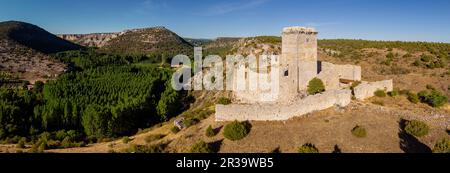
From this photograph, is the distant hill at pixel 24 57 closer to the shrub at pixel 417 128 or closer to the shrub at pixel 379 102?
the shrub at pixel 379 102

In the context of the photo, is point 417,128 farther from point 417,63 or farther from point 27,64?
point 27,64

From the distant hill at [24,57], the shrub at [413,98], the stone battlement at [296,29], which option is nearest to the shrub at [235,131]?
the stone battlement at [296,29]

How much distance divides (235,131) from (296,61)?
8.28 metres

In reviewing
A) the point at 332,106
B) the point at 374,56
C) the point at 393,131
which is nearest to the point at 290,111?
the point at 332,106

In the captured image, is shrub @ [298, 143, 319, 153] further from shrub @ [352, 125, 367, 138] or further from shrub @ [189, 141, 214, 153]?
shrub @ [189, 141, 214, 153]

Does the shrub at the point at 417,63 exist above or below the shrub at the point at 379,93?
above

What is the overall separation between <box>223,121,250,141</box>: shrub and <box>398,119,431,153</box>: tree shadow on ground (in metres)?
8.34

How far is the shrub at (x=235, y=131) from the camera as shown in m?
21.3

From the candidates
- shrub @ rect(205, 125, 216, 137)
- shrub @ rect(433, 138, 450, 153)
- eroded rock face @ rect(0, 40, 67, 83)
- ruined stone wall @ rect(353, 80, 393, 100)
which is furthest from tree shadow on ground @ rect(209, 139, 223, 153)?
eroded rock face @ rect(0, 40, 67, 83)

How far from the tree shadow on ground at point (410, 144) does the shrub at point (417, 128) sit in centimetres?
26

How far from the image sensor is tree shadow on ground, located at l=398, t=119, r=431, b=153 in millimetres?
19547

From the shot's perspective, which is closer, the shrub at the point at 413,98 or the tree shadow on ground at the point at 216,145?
the tree shadow on ground at the point at 216,145
